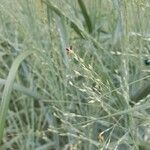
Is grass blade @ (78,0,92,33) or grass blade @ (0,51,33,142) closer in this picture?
grass blade @ (0,51,33,142)

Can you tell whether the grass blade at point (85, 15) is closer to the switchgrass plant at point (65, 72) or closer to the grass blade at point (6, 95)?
the switchgrass plant at point (65, 72)

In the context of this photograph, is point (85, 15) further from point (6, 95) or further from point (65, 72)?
point (6, 95)

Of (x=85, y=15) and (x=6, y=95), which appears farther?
(x=85, y=15)

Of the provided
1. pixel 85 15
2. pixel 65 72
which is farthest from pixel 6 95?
pixel 85 15

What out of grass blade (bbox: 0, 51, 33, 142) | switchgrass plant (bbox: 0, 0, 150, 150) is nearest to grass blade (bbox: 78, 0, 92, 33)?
switchgrass plant (bbox: 0, 0, 150, 150)

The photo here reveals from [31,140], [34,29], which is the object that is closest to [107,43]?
[34,29]

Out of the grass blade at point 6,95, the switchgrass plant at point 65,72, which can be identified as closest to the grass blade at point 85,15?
the switchgrass plant at point 65,72

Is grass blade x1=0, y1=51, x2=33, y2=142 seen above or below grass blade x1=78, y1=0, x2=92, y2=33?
below

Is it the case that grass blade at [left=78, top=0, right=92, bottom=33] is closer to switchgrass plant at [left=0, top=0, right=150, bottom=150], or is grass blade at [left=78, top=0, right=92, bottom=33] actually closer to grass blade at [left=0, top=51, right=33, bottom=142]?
switchgrass plant at [left=0, top=0, right=150, bottom=150]
